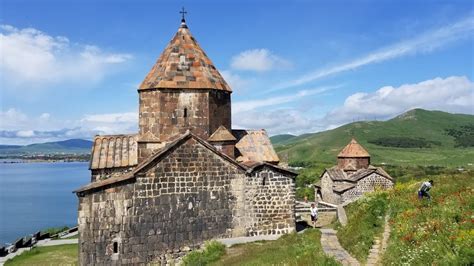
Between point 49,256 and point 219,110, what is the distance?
35.2 feet

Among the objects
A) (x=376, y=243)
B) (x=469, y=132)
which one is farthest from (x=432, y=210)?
(x=469, y=132)

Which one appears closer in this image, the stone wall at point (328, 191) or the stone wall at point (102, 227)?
the stone wall at point (102, 227)

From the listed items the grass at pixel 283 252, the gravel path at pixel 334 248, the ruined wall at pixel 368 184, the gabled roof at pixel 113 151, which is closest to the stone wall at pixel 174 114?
the gabled roof at pixel 113 151

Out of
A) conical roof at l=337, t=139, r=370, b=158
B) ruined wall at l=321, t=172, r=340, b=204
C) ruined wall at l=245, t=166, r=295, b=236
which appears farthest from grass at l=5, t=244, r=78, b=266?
conical roof at l=337, t=139, r=370, b=158

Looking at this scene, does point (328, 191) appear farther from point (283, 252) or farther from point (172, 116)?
point (283, 252)

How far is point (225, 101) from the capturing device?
51.2ft

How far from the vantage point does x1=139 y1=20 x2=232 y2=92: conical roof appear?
1491 centimetres

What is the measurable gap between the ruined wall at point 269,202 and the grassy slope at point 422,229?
239 centimetres

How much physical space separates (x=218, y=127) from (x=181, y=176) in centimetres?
280

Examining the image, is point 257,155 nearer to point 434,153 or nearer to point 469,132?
point 434,153

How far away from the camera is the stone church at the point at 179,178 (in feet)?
40.2

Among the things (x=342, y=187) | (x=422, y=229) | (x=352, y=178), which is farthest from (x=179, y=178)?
(x=342, y=187)

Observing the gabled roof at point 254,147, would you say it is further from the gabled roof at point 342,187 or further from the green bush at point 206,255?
the gabled roof at point 342,187

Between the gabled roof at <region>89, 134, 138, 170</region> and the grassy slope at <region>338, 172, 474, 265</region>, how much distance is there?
7.68 metres
